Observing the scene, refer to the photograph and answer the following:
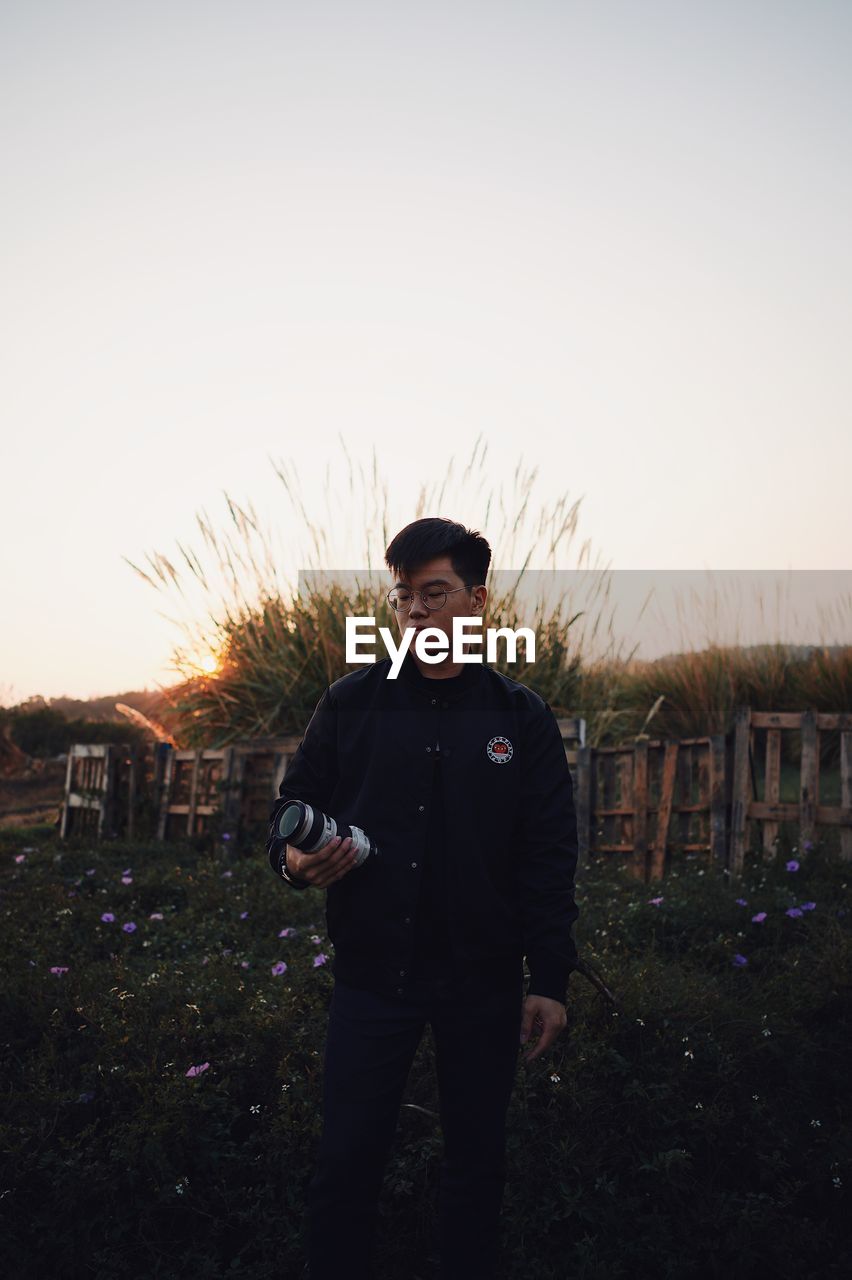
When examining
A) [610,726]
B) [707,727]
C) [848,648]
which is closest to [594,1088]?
[610,726]

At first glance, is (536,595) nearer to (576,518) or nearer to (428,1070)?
(576,518)

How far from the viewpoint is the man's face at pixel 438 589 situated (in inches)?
87.5

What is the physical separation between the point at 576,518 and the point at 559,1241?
279 inches

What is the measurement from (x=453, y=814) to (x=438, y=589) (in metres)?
0.53

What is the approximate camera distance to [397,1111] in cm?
207

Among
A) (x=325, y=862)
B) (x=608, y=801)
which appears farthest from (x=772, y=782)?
(x=325, y=862)

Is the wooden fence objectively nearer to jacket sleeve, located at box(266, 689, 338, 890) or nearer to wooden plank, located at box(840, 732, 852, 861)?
wooden plank, located at box(840, 732, 852, 861)

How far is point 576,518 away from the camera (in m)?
9.09

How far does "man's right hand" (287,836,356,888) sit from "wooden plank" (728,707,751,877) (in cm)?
538

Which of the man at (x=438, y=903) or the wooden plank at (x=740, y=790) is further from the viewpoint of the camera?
the wooden plank at (x=740, y=790)

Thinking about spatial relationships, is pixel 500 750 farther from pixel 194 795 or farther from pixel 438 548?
pixel 194 795

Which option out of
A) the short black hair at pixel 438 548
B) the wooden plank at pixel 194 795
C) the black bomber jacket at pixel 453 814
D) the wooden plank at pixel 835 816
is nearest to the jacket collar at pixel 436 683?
the black bomber jacket at pixel 453 814

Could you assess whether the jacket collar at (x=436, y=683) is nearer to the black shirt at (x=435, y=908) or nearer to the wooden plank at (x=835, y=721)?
the black shirt at (x=435, y=908)

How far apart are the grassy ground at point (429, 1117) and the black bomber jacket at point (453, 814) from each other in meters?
Answer: 1.07
